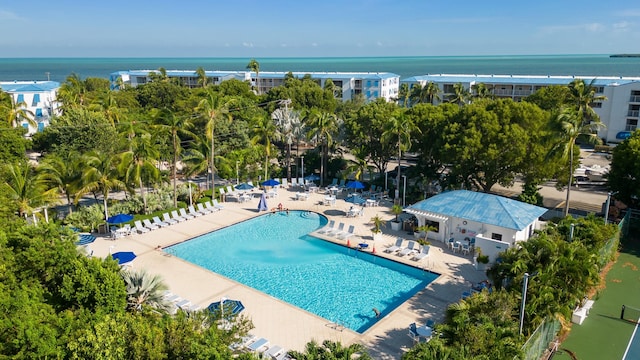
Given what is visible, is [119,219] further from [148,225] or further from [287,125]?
[287,125]

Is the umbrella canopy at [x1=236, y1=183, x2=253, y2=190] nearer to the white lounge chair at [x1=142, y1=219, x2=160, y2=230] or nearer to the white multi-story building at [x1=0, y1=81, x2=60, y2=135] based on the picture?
the white lounge chair at [x1=142, y1=219, x2=160, y2=230]

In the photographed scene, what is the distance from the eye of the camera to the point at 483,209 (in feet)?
81.4

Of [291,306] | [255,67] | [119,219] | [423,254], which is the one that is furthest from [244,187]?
[255,67]

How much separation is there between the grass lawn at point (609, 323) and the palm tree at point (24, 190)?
82.8 ft

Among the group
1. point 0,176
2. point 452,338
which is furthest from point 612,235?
point 0,176

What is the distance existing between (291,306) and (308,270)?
4.34m

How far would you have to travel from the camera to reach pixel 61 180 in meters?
26.3

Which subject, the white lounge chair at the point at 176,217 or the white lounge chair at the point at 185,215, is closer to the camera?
the white lounge chair at the point at 176,217

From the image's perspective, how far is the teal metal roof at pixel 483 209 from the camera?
23688mm

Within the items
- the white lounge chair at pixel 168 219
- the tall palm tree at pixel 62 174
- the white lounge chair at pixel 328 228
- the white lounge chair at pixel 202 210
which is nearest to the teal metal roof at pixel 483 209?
the white lounge chair at pixel 328 228

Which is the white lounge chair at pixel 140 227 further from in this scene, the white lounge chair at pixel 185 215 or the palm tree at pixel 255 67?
the palm tree at pixel 255 67

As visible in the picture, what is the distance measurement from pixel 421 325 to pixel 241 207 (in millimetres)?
19135

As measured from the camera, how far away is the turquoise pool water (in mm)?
19578

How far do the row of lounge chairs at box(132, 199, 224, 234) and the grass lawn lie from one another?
22.8 m
